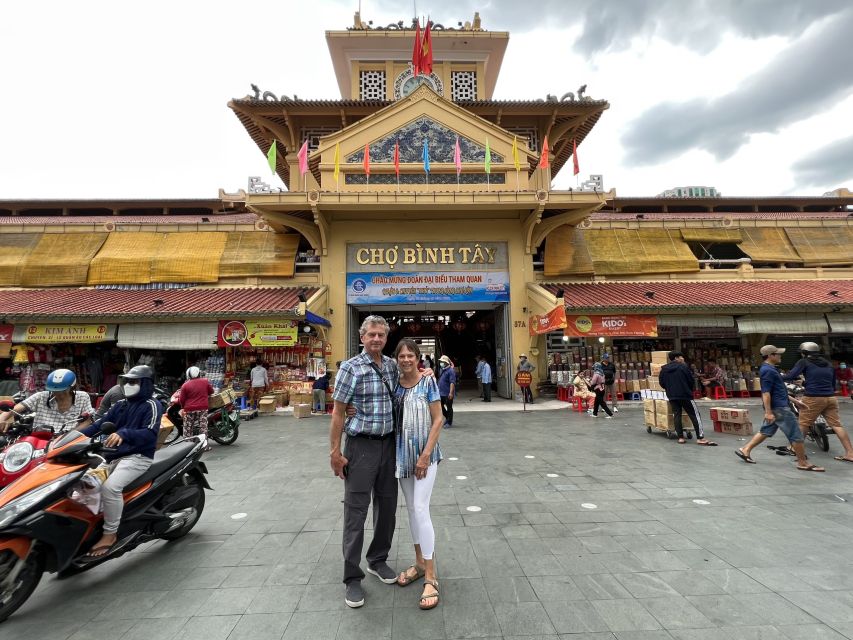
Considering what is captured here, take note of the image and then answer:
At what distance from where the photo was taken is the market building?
507 inches

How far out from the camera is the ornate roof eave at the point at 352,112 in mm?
15164

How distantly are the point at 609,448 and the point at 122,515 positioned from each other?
7.29 m

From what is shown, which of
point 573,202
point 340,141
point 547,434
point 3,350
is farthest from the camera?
point 340,141

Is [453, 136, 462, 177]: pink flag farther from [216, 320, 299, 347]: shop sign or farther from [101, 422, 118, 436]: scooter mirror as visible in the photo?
[101, 422, 118, 436]: scooter mirror

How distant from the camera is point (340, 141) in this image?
14086 millimetres

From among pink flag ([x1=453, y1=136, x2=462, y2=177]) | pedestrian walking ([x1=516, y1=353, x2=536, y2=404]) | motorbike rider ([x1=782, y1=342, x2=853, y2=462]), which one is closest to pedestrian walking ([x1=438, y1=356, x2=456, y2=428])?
pedestrian walking ([x1=516, y1=353, x2=536, y2=404])

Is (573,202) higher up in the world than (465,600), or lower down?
higher up

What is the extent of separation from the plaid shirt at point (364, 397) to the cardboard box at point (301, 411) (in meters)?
9.43

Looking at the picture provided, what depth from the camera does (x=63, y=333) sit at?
39.8ft

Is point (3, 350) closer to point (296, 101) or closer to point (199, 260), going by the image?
point (199, 260)

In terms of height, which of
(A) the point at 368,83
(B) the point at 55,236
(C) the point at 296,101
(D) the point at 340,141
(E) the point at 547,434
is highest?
(A) the point at 368,83

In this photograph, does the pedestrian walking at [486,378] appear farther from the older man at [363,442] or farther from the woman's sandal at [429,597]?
the woman's sandal at [429,597]

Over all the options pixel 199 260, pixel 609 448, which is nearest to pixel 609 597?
pixel 609 448

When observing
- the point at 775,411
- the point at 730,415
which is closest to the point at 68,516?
the point at 775,411
